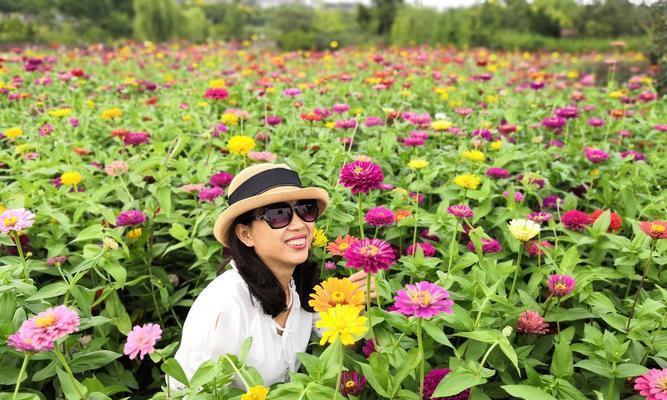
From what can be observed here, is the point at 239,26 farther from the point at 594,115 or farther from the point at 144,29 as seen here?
the point at 594,115

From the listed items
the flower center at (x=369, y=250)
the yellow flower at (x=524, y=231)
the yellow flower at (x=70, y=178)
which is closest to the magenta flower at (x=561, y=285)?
the yellow flower at (x=524, y=231)

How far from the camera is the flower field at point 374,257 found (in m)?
1.30

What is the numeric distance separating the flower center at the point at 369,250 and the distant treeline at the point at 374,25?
44.1 feet

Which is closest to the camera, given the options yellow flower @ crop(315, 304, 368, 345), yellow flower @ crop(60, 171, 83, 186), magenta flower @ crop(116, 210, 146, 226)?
yellow flower @ crop(315, 304, 368, 345)

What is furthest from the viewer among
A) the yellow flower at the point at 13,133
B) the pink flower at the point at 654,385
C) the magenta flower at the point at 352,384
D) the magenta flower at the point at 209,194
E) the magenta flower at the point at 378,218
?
the yellow flower at the point at 13,133

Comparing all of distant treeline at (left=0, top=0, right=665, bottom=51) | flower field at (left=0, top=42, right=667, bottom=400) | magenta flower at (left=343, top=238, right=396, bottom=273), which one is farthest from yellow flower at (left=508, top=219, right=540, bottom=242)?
distant treeline at (left=0, top=0, right=665, bottom=51)

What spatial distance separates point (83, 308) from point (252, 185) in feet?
2.34

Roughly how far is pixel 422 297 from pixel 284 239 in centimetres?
67

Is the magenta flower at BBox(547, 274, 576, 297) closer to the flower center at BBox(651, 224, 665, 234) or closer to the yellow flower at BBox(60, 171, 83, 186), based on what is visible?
the flower center at BBox(651, 224, 665, 234)

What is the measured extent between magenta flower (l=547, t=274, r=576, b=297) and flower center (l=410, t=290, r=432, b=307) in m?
0.61

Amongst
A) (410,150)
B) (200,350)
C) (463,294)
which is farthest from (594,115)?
(200,350)

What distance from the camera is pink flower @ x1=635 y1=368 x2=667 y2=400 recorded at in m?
1.17

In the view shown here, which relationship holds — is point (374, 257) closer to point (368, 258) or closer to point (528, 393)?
point (368, 258)

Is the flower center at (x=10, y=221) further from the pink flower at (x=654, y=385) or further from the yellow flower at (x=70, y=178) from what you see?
the pink flower at (x=654, y=385)
